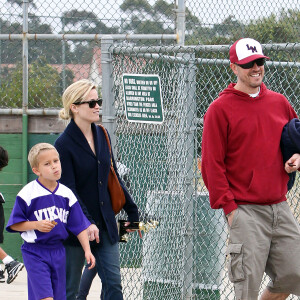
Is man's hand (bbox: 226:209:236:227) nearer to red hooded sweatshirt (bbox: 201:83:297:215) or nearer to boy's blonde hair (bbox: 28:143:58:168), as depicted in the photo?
red hooded sweatshirt (bbox: 201:83:297:215)

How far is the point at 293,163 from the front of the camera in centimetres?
441

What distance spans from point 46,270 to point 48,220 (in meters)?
0.32

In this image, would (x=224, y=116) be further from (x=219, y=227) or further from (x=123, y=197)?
(x=219, y=227)

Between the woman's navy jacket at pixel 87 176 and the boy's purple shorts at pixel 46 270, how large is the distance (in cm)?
16

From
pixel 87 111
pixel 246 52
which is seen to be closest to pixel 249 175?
pixel 246 52

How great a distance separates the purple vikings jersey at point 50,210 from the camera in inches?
190

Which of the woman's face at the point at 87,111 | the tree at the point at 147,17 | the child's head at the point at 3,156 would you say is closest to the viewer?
the woman's face at the point at 87,111

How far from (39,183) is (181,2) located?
2.84 meters

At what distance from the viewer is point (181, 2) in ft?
23.3

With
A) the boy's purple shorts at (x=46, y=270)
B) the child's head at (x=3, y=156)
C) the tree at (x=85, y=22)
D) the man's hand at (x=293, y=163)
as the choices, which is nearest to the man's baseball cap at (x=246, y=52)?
the man's hand at (x=293, y=163)

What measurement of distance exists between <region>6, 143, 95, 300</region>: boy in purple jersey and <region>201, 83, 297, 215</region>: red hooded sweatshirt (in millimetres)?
936

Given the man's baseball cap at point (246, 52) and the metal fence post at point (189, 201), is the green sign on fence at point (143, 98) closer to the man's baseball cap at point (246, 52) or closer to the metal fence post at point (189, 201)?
the metal fence post at point (189, 201)

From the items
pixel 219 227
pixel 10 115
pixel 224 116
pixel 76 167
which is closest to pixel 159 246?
pixel 219 227

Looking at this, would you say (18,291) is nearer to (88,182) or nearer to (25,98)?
(25,98)
